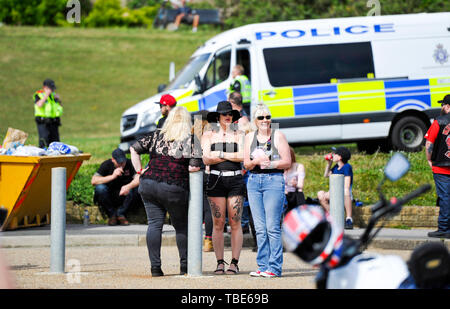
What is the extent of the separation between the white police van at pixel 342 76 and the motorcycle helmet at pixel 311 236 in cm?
1233

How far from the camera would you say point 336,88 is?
15836mm

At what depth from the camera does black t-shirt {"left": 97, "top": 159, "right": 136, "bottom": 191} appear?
1212 centimetres

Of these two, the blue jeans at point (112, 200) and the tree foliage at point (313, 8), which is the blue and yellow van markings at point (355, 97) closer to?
the blue jeans at point (112, 200)

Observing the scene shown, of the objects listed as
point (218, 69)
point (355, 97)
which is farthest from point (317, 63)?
point (218, 69)

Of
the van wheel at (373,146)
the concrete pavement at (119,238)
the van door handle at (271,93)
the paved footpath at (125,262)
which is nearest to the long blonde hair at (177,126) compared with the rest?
the paved footpath at (125,262)

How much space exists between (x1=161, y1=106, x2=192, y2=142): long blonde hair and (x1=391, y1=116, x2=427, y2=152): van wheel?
28.9 feet

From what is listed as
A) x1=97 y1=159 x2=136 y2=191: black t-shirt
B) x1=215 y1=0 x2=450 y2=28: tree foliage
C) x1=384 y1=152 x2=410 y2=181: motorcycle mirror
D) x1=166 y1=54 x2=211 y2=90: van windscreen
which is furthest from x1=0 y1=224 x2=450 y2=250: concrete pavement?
x1=215 y1=0 x2=450 y2=28: tree foliage

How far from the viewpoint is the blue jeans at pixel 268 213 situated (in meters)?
7.82

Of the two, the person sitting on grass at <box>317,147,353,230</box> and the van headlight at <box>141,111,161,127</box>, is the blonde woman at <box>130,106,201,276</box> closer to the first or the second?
the person sitting on grass at <box>317,147,353,230</box>

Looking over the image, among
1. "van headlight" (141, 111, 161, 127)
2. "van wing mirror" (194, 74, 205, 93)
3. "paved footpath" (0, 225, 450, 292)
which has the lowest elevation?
"paved footpath" (0, 225, 450, 292)

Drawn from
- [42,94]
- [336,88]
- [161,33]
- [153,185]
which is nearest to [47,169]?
[153,185]

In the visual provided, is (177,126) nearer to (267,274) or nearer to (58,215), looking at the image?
(58,215)

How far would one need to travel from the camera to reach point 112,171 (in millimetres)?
12141
